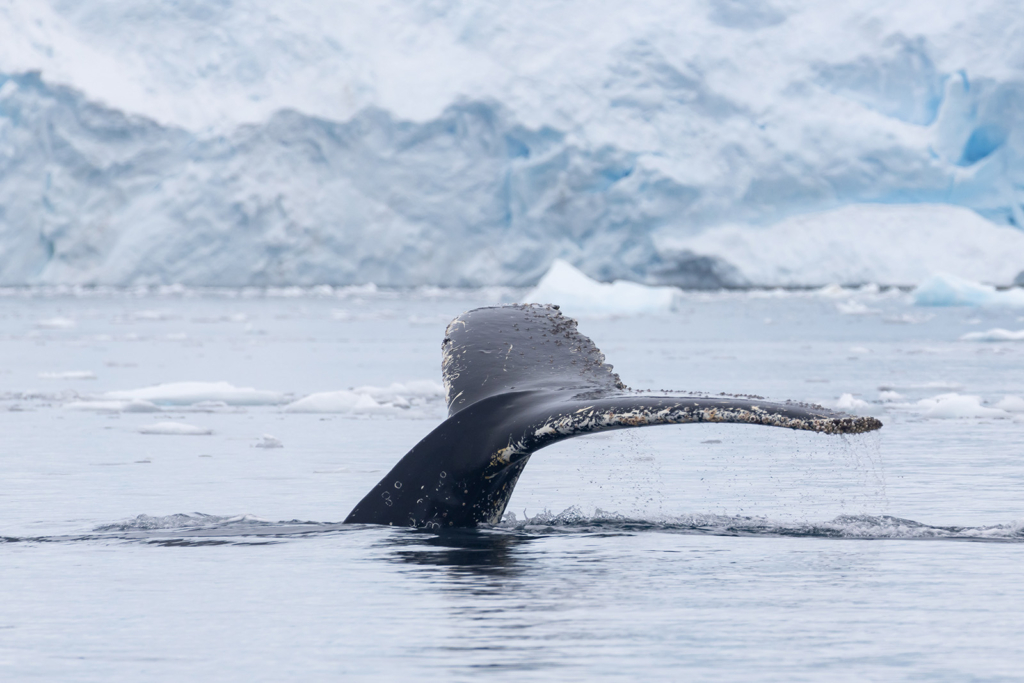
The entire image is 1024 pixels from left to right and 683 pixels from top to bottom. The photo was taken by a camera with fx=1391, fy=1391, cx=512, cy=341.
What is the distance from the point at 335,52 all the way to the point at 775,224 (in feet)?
48.5

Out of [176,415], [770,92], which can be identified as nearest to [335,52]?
[770,92]

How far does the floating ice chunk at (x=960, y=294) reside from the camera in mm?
35875

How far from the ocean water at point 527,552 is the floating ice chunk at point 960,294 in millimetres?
23395

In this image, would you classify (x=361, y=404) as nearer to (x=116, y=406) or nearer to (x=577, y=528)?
(x=116, y=406)

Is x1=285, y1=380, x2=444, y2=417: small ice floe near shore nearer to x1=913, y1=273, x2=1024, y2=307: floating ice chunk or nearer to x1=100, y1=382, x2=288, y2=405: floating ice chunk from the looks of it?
x1=100, y1=382, x2=288, y2=405: floating ice chunk

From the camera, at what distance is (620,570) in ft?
16.8

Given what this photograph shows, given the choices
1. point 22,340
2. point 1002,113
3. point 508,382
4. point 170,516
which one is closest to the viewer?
point 508,382

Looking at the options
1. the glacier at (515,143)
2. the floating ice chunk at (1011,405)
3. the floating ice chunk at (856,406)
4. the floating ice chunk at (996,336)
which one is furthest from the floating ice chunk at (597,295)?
the floating ice chunk at (1011,405)

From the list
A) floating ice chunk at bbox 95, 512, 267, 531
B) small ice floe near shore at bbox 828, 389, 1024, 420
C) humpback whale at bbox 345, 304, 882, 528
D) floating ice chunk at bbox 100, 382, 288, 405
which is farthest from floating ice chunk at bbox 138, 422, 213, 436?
small ice floe near shore at bbox 828, 389, 1024, 420

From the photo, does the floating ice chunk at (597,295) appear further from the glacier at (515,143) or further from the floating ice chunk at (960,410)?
the floating ice chunk at (960,410)

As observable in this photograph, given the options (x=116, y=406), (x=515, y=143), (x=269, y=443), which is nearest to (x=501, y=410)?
(x=269, y=443)

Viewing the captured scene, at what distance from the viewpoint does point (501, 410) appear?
524 cm

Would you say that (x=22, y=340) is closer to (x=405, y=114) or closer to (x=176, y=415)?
A: (x=176, y=415)

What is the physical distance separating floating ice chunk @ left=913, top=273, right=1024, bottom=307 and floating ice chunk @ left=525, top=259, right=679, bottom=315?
7.24 meters
